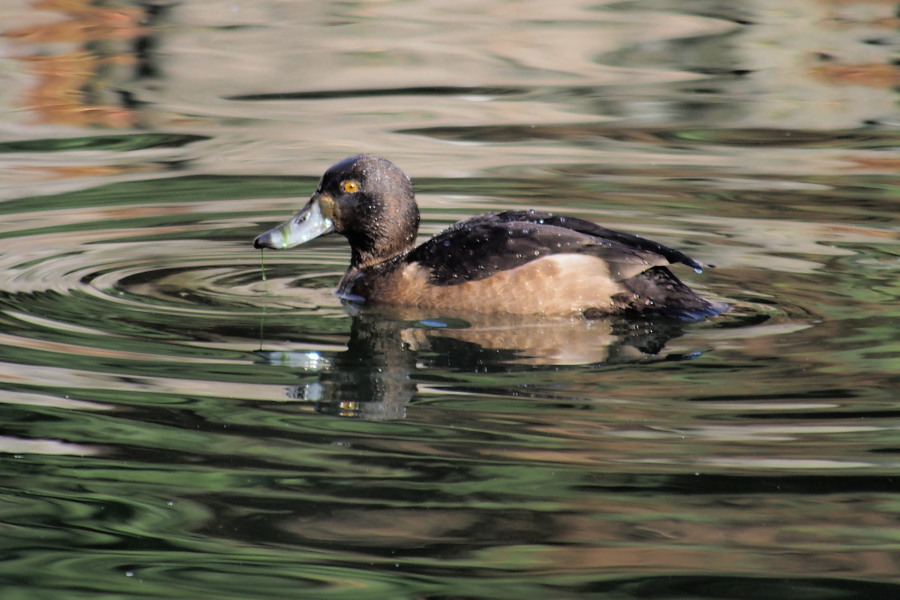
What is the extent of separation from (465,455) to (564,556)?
0.90 metres

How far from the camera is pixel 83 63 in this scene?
1543cm

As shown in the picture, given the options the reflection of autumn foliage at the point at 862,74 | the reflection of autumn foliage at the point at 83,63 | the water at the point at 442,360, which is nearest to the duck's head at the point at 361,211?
the water at the point at 442,360

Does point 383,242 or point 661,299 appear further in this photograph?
point 383,242

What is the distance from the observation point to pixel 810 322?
23.6ft

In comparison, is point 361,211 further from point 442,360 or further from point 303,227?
point 442,360

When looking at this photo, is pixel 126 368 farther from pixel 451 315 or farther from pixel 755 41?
pixel 755 41

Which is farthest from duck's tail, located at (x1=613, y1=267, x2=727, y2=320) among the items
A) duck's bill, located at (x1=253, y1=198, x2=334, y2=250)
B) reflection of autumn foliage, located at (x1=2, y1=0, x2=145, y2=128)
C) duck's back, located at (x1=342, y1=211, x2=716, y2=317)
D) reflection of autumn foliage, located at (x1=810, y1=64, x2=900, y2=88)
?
reflection of autumn foliage, located at (x1=810, y1=64, x2=900, y2=88)

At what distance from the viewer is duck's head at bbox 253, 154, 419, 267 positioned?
8273 mm

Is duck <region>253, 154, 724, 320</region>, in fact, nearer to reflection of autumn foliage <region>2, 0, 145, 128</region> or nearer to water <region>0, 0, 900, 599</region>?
water <region>0, 0, 900, 599</region>

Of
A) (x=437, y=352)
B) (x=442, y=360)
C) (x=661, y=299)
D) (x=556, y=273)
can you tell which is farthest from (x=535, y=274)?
(x=442, y=360)

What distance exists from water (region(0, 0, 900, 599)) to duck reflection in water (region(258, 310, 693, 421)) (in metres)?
0.03

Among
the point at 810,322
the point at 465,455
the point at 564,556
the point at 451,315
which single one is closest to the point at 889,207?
the point at 810,322

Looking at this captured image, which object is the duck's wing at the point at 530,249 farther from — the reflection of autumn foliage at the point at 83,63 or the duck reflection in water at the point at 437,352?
the reflection of autumn foliage at the point at 83,63

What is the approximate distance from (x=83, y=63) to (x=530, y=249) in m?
9.30
